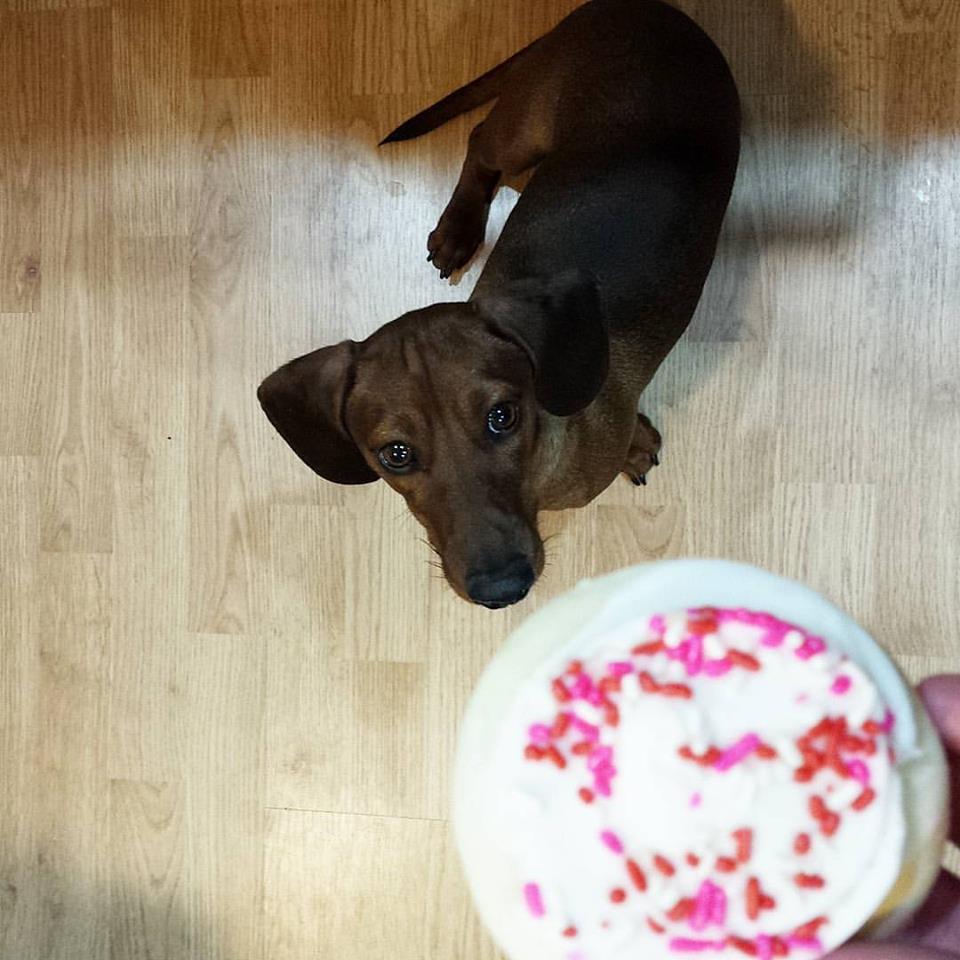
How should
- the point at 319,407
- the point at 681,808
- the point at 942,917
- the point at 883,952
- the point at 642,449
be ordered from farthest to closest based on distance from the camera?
the point at 642,449, the point at 319,407, the point at 942,917, the point at 883,952, the point at 681,808

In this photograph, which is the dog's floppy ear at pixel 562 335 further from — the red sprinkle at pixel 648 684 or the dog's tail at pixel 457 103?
the red sprinkle at pixel 648 684

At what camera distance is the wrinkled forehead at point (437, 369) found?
189 centimetres

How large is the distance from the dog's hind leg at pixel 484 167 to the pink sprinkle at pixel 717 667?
1560mm

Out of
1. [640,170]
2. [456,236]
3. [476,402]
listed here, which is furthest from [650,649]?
[456,236]

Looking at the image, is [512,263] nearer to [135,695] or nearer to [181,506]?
[181,506]

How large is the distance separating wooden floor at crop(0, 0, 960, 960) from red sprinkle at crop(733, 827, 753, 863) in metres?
1.43

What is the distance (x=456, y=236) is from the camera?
2.42m

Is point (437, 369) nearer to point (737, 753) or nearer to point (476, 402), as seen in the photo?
point (476, 402)

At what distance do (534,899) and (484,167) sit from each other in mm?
1822

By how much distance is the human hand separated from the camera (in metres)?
1.08

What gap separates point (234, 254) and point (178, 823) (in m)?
1.51

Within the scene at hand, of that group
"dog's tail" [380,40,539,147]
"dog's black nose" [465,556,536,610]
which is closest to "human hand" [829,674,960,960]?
"dog's black nose" [465,556,536,610]

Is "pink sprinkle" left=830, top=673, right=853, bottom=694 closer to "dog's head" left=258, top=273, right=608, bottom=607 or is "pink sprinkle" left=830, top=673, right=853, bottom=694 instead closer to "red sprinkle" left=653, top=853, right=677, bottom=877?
"red sprinkle" left=653, top=853, right=677, bottom=877

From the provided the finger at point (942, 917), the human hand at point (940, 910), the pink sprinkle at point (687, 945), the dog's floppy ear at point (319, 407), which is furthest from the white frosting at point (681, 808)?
the dog's floppy ear at point (319, 407)
